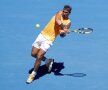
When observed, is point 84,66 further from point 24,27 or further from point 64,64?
point 24,27

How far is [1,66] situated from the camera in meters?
12.1

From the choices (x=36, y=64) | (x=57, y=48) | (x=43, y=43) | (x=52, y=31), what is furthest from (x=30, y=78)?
(x=57, y=48)

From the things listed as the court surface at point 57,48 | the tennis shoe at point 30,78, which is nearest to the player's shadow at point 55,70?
the court surface at point 57,48

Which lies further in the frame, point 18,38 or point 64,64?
point 18,38

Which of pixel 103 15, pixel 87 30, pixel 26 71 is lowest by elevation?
pixel 26 71

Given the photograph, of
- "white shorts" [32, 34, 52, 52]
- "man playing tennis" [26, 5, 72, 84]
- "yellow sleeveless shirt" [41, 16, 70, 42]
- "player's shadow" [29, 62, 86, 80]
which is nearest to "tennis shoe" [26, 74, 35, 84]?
"man playing tennis" [26, 5, 72, 84]

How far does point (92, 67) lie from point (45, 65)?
1.17m

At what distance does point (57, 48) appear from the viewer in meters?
13.0

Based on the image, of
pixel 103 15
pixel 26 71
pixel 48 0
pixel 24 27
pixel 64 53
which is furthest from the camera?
pixel 48 0

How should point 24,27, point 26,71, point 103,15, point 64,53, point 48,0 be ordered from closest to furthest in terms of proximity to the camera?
point 26,71 → point 64,53 → point 24,27 → point 103,15 → point 48,0

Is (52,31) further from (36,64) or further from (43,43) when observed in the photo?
(36,64)

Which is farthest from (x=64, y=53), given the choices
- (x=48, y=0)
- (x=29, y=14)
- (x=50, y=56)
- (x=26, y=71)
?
(x=48, y=0)

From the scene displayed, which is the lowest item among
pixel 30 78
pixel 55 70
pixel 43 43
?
pixel 30 78

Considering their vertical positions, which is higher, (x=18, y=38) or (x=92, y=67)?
(x=18, y=38)
